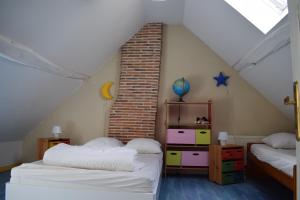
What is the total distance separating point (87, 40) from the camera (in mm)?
3516

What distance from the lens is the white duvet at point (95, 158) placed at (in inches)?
86.6

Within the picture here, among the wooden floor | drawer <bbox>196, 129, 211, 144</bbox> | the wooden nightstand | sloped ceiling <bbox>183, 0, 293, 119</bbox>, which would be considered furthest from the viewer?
the wooden nightstand

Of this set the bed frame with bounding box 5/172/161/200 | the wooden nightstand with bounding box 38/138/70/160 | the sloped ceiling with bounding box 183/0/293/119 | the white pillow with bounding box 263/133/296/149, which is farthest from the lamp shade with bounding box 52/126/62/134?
the white pillow with bounding box 263/133/296/149

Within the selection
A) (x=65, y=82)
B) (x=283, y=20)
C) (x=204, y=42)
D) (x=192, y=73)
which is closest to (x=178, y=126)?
(x=192, y=73)

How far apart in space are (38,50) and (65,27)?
1.34 feet

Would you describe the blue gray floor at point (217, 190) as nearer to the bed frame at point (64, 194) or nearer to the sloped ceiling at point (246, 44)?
the bed frame at point (64, 194)

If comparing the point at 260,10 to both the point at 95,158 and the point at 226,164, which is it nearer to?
the point at 226,164

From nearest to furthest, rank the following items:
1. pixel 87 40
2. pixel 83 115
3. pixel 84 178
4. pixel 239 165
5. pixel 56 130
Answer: pixel 84 178, pixel 87 40, pixel 239 165, pixel 56 130, pixel 83 115

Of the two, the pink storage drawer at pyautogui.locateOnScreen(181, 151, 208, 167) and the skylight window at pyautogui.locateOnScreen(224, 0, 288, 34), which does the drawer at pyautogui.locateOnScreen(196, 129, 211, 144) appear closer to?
the pink storage drawer at pyautogui.locateOnScreen(181, 151, 208, 167)

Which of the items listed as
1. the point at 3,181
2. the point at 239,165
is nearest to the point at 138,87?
the point at 239,165

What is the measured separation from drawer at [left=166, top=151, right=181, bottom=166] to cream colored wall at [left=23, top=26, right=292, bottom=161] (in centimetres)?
52

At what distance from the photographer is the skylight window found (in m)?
2.75

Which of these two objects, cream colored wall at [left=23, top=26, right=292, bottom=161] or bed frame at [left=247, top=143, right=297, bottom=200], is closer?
bed frame at [left=247, top=143, right=297, bottom=200]

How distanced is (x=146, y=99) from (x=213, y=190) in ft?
6.11
